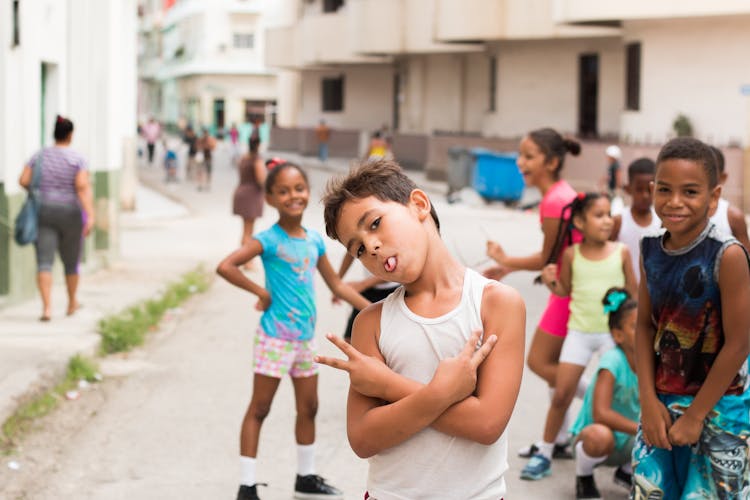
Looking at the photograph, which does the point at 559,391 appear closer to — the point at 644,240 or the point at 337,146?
the point at 644,240

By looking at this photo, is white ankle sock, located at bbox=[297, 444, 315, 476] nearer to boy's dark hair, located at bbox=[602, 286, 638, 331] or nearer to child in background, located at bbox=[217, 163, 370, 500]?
child in background, located at bbox=[217, 163, 370, 500]

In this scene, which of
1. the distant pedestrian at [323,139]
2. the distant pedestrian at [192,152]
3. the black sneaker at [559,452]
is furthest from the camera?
the distant pedestrian at [323,139]

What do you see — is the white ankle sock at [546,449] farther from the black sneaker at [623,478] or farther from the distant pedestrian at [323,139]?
the distant pedestrian at [323,139]

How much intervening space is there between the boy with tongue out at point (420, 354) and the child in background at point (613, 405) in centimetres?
272

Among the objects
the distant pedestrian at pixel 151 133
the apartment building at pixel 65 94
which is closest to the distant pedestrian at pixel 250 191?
the apartment building at pixel 65 94

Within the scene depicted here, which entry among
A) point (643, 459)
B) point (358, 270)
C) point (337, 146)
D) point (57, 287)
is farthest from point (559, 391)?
point (337, 146)

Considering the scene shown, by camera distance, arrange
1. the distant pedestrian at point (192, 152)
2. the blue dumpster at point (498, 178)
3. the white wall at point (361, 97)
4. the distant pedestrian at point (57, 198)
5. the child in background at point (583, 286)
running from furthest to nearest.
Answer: the white wall at point (361, 97)
the distant pedestrian at point (192, 152)
the blue dumpster at point (498, 178)
the distant pedestrian at point (57, 198)
the child in background at point (583, 286)

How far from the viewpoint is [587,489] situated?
233 inches

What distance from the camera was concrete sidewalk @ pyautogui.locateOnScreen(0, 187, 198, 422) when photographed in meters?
8.43

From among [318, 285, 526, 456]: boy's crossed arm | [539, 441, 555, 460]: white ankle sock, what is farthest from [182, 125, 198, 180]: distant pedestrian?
[318, 285, 526, 456]: boy's crossed arm

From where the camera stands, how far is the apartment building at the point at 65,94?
1135 cm

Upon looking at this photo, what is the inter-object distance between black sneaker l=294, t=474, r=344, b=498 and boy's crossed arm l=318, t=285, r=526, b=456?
2.96 metres

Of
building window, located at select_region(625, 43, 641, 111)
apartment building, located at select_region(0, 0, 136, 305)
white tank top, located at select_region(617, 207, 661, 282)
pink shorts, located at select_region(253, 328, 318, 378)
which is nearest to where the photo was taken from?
pink shorts, located at select_region(253, 328, 318, 378)

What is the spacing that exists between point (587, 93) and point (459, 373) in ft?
101
